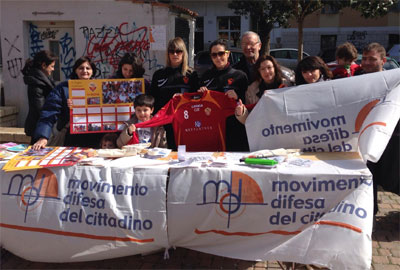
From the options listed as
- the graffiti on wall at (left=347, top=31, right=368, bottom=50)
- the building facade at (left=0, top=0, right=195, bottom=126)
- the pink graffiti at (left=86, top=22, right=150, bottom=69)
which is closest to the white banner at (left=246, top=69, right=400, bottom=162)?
the building facade at (left=0, top=0, right=195, bottom=126)

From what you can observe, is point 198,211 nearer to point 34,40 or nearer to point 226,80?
point 226,80

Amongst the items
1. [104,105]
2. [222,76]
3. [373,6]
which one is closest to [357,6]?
[373,6]

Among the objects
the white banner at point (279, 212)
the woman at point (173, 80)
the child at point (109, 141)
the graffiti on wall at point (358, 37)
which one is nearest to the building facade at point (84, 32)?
the woman at point (173, 80)

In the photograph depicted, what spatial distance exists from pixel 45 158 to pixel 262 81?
7.67 feet

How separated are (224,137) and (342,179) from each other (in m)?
1.53

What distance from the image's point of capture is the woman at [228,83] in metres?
4.25

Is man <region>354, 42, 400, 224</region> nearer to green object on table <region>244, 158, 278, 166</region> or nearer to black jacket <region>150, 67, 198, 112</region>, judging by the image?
green object on table <region>244, 158, 278, 166</region>

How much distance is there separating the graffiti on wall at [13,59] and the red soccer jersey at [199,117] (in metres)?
6.03

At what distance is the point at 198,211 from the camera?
330 centimetres

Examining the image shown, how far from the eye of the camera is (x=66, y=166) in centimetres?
350

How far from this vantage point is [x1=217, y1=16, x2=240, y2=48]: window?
24.2 metres

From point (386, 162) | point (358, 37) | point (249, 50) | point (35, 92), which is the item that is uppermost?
point (358, 37)

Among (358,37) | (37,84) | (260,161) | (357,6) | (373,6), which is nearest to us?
(260,161)

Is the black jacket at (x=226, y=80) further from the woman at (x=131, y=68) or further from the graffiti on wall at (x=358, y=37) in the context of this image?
the graffiti on wall at (x=358, y=37)
